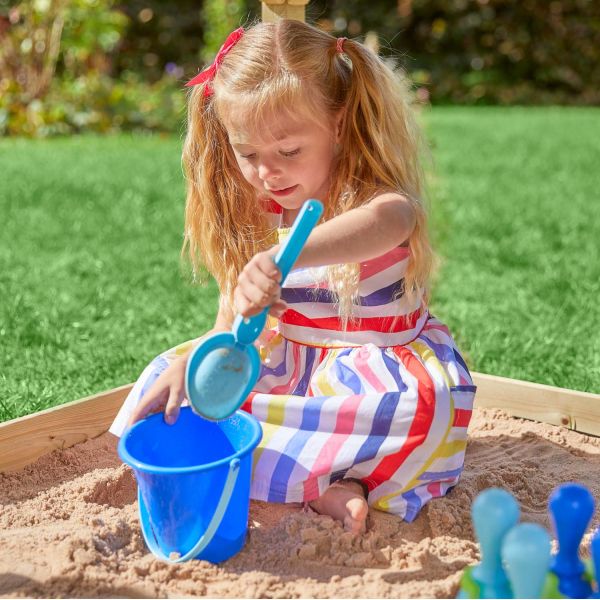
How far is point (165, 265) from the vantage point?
4223 millimetres

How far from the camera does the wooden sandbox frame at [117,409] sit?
7.62 ft

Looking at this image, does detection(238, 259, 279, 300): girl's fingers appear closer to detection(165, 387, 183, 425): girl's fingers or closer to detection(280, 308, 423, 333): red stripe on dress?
detection(165, 387, 183, 425): girl's fingers

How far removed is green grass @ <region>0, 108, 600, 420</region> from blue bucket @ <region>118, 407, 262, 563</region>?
84 cm

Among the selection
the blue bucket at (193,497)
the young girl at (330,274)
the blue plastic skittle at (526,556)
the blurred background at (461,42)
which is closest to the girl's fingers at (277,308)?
the young girl at (330,274)

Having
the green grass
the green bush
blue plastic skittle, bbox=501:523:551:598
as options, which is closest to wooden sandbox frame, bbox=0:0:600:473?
the green grass

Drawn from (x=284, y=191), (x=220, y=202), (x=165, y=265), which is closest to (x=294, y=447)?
(x=284, y=191)

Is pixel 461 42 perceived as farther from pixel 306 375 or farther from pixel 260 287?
pixel 260 287

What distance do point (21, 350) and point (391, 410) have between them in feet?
5.05

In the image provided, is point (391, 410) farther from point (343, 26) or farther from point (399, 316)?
point (343, 26)

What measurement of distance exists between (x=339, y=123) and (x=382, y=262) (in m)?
0.35

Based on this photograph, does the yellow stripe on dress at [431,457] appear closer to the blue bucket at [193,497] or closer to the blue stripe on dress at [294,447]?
the blue stripe on dress at [294,447]

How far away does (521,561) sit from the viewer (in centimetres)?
125

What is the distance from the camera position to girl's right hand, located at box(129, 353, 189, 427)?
197 cm

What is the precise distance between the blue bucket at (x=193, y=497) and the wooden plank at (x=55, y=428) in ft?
1.65
